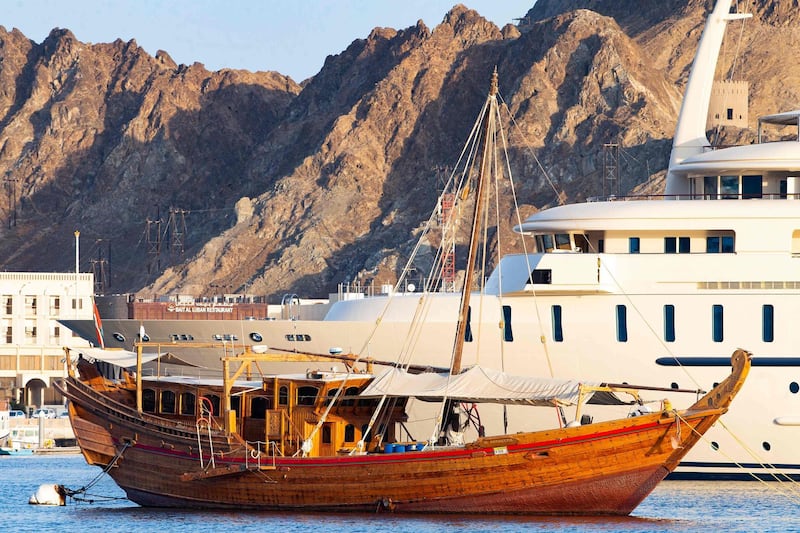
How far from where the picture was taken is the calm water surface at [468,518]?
3362 centimetres

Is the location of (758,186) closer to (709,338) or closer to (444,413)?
(709,338)

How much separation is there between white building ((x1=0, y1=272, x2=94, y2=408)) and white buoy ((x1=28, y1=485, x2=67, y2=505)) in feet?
251

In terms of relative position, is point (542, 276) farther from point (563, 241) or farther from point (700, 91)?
point (700, 91)

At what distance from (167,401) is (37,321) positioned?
271 ft

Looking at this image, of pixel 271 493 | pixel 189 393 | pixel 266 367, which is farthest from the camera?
pixel 266 367

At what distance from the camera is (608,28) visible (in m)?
178

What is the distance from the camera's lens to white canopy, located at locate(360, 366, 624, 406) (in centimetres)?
3562

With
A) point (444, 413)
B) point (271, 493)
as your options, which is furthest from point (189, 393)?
point (444, 413)

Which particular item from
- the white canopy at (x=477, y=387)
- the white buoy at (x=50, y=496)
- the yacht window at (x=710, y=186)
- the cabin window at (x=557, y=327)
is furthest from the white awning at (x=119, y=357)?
the yacht window at (x=710, y=186)

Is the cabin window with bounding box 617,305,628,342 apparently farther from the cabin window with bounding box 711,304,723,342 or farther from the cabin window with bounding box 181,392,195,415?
the cabin window with bounding box 181,392,195,415

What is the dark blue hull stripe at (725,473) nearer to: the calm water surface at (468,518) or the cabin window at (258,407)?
the calm water surface at (468,518)

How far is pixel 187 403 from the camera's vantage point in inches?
1544

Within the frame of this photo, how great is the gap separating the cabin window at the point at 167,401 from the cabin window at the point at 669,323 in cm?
1340

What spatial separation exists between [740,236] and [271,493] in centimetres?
1530
